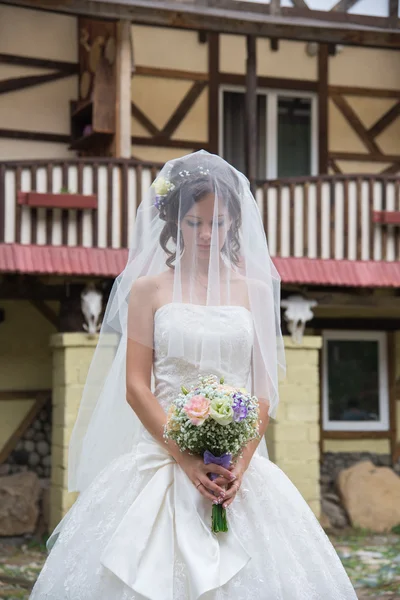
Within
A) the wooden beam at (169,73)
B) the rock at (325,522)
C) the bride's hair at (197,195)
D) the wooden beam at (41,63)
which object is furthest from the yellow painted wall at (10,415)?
the bride's hair at (197,195)

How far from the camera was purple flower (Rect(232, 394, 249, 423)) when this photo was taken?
3.56 meters

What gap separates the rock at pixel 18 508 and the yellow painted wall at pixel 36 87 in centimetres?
356

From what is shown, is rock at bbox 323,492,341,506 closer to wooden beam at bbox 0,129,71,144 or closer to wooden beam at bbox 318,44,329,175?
wooden beam at bbox 318,44,329,175

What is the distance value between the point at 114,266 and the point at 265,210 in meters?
1.67

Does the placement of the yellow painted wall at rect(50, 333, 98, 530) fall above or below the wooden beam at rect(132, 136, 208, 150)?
below

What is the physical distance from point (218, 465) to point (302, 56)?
390 inches

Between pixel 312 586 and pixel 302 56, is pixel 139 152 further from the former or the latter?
pixel 312 586

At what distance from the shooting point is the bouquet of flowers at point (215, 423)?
3.53 meters

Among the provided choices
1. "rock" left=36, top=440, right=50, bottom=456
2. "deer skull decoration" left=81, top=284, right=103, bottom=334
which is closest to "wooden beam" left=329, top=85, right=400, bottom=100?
"deer skull decoration" left=81, top=284, right=103, bottom=334

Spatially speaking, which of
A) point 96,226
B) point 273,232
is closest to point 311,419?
point 273,232

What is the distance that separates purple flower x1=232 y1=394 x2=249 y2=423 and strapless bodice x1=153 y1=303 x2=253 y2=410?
0.32 m

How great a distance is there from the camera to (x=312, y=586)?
12.3 ft

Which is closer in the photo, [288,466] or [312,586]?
[312,586]

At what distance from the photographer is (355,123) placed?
13016 millimetres
